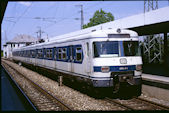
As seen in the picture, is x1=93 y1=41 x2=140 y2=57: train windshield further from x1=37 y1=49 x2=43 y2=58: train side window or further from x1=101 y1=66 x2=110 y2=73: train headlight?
x1=37 y1=49 x2=43 y2=58: train side window

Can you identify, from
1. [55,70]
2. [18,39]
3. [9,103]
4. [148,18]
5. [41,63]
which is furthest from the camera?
[18,39]

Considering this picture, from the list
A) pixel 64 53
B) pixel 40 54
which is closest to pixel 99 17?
pixel 40 54

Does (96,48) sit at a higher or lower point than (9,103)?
higher

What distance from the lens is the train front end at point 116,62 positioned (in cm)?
827

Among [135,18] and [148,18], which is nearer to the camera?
[148,18]

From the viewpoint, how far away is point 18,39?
8256 cm

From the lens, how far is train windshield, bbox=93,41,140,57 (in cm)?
848

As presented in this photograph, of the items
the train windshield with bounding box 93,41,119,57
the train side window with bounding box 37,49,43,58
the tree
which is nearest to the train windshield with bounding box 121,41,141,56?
the train windshield with bounding box 93,41,119,57

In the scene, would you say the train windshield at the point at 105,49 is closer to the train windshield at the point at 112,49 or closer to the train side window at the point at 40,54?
the train windshield at the point at 112,49

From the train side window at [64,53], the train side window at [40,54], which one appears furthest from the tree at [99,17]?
the train side window at [64,53]

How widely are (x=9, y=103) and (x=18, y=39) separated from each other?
7872 centimetres

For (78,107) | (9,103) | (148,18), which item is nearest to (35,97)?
(9,103)

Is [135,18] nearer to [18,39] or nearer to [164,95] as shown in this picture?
[164,95]

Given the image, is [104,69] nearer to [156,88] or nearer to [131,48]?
[131,48]
